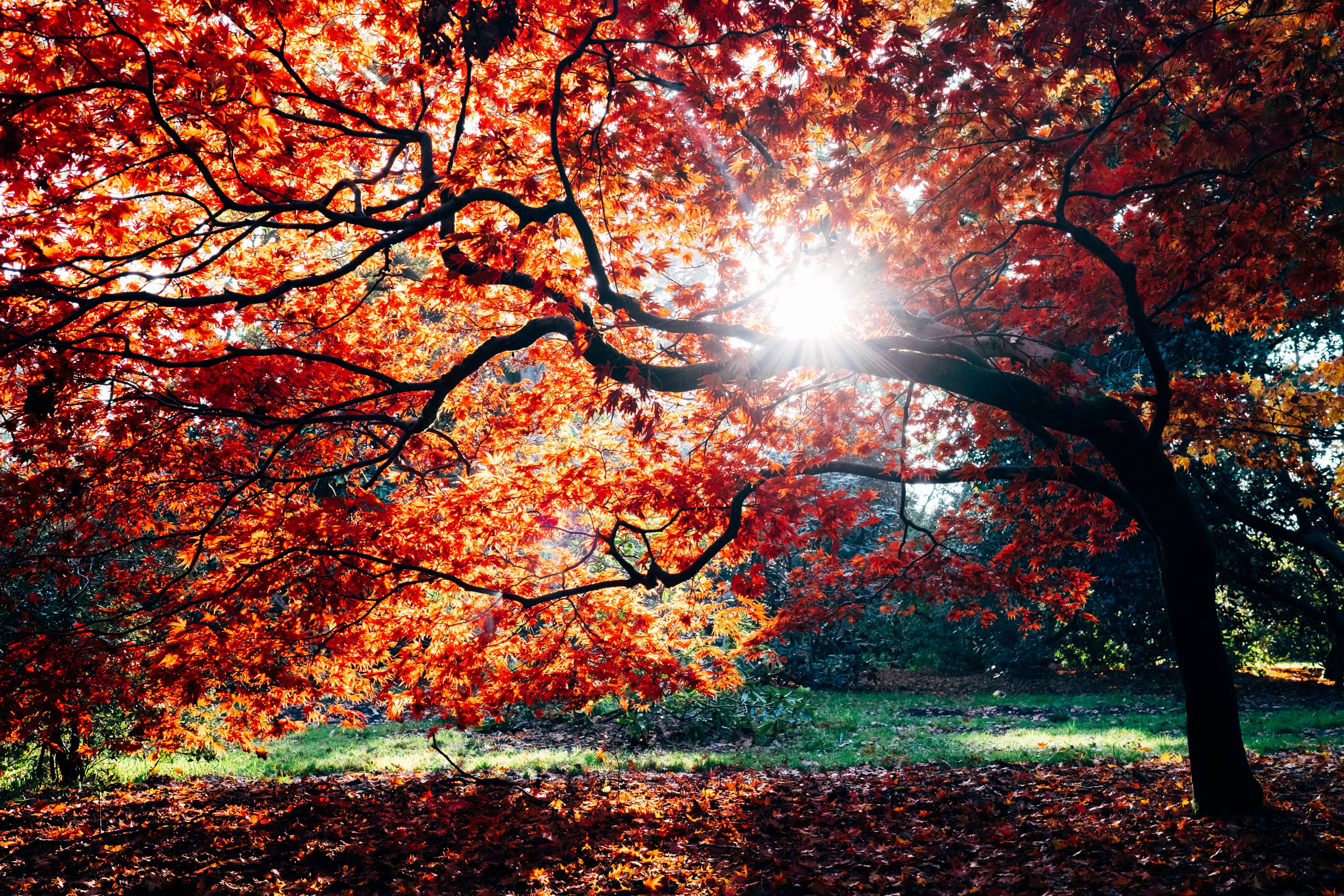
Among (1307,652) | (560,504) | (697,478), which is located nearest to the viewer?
(697,478)

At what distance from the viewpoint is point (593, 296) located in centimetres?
656

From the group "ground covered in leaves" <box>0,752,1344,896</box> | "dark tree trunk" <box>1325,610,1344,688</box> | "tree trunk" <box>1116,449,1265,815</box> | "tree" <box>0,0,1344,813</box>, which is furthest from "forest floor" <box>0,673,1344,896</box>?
"dark tree trunk" <box>1325,610,1344,688</box>

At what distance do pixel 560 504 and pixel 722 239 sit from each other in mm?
3037

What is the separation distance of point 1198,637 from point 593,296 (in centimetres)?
595

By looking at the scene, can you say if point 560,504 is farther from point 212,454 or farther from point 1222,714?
point 1222,714

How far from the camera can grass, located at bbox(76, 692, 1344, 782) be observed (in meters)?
9.36

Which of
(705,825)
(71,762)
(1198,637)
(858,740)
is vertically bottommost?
(858,740)

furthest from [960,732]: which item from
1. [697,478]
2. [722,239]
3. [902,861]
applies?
[722,239]

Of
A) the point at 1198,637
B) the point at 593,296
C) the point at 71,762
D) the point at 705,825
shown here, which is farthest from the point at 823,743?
the point at 71,762

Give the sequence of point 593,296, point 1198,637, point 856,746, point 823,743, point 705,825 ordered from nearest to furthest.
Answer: point 1198,637
point 705,825
point 593,296
point 856,746
point 823,743

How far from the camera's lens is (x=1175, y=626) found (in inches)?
242

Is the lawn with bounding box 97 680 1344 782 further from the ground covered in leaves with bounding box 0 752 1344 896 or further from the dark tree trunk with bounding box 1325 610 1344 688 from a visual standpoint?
the dark tree trunk with bounding box 1325 610 1344 688

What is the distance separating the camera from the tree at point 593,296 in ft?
16.4

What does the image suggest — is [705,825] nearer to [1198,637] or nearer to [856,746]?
[1198,637]
